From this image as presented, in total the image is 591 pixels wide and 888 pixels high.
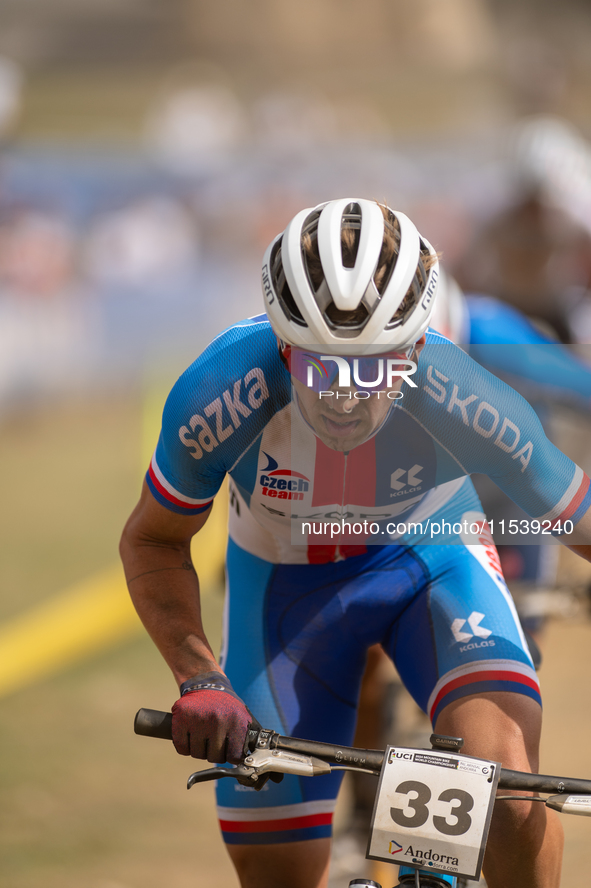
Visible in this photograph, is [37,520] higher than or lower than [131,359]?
lower

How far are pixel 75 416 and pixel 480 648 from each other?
394 inches

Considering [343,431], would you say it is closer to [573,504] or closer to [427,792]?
[573,504]

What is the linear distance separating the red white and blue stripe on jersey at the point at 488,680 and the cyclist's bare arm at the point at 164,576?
0.63 metres

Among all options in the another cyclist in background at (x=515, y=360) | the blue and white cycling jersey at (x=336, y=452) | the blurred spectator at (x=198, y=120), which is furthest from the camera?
the blurred spectator at (x=198, y=120)

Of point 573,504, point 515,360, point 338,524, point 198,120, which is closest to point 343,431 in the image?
point 338,524

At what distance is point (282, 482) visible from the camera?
254cm

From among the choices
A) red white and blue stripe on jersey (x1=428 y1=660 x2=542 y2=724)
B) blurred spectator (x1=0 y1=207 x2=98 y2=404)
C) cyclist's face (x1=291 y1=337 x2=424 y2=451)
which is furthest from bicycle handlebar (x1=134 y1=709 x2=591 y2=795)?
blurred spectator (x1=0 y1=207 x2=98 y2=404)

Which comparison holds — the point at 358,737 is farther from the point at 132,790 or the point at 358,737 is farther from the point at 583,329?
A: the point at 583,329

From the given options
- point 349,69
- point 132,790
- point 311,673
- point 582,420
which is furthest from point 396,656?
point 349,69

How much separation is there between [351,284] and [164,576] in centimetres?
94

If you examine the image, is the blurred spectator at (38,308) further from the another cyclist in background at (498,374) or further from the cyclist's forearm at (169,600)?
the cyclist's forearm at (169,600)

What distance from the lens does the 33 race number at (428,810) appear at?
6.32 feet

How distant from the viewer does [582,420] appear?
390 centimetres

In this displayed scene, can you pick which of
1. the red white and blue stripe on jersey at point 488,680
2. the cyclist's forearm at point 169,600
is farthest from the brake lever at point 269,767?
the red white and blue stripe on jersey at point 488,680
